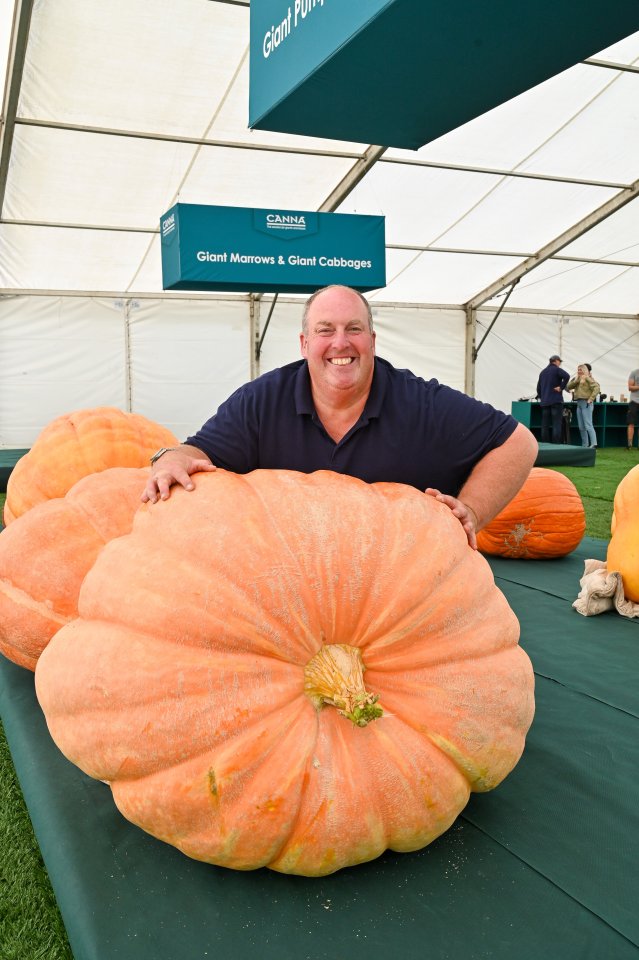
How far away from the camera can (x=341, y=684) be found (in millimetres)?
1246

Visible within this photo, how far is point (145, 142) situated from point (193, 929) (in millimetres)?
8461

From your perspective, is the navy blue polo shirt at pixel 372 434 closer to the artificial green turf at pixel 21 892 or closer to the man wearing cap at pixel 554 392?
the artificial green turf at pixel 21 892

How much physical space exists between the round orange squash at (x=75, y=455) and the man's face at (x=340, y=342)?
4.16 ft

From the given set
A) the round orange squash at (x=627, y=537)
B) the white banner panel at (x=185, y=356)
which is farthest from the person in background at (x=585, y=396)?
the round orange squash at (x=627, y=537)

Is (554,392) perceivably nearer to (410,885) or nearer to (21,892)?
(410,885)

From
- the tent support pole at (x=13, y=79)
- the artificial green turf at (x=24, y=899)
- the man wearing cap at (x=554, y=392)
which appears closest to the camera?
the artificial green turf at (x=24, y=899)

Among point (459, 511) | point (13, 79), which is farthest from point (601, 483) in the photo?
point (13, 79)

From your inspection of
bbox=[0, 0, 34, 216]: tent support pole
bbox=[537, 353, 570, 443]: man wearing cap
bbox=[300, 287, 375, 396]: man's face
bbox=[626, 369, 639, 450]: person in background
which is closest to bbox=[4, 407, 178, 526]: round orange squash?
bbox=[300, 287, 375, 396]: man's face

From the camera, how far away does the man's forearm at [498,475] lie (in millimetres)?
2123

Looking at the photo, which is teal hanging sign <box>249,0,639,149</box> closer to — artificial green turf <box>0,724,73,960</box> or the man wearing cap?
artificial green turf <box>0,724,73,960</box>

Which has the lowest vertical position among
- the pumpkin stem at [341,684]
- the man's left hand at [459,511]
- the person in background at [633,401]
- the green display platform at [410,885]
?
the green display platform at [410,885]

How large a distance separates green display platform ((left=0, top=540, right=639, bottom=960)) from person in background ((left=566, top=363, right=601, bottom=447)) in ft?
36.4

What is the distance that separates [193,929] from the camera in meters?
1.19

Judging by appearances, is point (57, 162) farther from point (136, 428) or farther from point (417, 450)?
point (417, 450)
